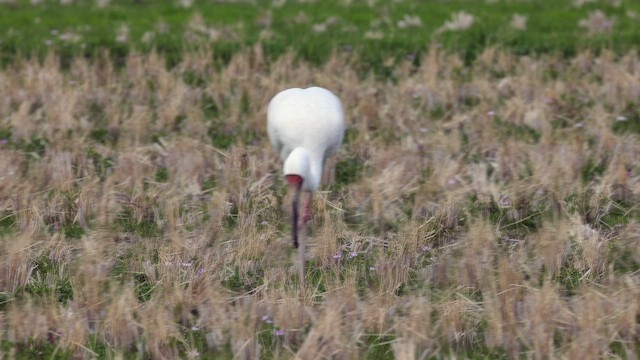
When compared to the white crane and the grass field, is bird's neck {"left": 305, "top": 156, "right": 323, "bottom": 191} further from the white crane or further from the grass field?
the grass field

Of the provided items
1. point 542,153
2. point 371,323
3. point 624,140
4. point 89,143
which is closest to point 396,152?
point 542,153

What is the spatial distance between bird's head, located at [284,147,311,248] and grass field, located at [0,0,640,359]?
398 millimetres

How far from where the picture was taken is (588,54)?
35.3ft

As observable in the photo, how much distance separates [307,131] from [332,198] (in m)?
0.96

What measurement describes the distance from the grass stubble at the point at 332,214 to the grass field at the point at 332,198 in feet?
0.05

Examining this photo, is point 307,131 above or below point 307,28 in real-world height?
above

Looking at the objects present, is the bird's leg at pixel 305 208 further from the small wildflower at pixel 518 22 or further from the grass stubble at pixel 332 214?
the small wildflower at pixel 518 22

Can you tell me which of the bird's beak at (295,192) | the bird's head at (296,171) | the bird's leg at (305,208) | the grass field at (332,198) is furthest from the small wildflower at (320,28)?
the bird's head at (296,171)

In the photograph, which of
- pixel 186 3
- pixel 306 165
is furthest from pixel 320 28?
pixel 306 165

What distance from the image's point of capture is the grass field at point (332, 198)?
5.08m

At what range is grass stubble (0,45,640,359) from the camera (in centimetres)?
507

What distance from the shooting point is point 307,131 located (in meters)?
6.32

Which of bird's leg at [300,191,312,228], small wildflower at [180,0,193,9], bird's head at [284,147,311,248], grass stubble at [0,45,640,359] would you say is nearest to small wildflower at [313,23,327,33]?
grass stubble at [0,45,640,359]

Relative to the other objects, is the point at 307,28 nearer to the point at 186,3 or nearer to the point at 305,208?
the point at 186,3
